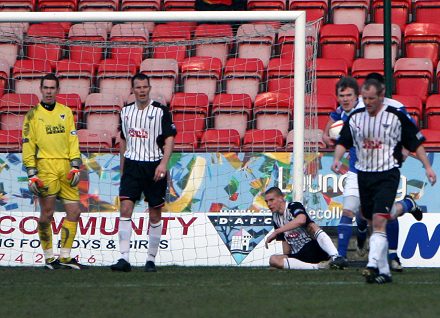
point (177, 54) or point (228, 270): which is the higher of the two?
point (177, 54)

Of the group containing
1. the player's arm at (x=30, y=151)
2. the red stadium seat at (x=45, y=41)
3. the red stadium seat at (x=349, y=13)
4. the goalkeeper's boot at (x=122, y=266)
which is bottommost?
the goalkeeper's boot at (x=122, y=266)

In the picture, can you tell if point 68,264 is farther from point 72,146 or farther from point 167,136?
point 167,136

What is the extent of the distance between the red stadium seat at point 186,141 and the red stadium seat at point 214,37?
1.57 meters

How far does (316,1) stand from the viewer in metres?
16.9

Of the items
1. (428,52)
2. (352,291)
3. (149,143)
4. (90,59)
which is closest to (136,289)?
(352,291)

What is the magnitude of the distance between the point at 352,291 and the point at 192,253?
4602 millimetres

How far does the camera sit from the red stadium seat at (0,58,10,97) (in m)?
14.3

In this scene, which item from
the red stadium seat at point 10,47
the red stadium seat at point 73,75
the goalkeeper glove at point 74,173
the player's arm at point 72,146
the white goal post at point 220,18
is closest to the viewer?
the goalkeeper glove at point 74,173

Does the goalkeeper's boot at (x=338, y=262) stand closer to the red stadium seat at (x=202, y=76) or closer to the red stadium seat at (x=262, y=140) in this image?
the red stadium seat at (x=262, y=140)

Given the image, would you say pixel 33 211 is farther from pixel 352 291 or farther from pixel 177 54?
pixel 352 291

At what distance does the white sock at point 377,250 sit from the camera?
8.99m

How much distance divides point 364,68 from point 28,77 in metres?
4.28

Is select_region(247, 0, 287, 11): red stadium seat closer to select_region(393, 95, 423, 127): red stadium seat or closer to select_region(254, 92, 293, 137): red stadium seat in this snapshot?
select_region(393, 95, 423, 127): red stadium seat

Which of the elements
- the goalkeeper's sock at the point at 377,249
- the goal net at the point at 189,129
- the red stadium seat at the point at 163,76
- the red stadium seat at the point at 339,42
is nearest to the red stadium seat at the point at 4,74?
the goal net at the point at 189,129
